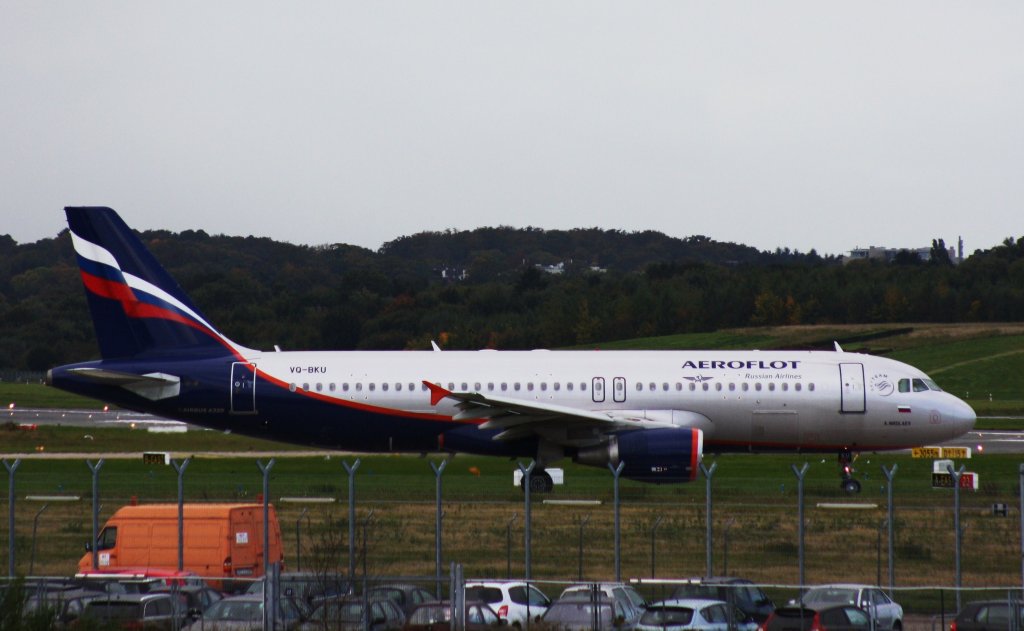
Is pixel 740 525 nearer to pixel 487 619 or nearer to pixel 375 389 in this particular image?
pixel 487 619

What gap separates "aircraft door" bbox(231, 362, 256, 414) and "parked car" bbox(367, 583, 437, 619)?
17.1 meters

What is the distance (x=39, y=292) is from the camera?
156000 millimetres

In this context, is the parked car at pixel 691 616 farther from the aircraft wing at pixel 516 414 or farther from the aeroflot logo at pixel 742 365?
the aeroflot logo at pixel 742 365

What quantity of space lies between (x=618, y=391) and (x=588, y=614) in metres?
17.0

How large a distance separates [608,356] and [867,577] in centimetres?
1506

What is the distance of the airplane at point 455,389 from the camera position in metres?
34.9

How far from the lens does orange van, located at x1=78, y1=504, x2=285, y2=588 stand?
73.6 ft

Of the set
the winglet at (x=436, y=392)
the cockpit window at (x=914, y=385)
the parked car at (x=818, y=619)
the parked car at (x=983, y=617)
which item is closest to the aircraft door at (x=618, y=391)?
the winglet at (x=436, y=392)

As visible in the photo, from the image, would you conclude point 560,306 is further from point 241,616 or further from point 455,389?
point 241,616

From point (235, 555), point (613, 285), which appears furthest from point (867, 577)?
point (613, 285)

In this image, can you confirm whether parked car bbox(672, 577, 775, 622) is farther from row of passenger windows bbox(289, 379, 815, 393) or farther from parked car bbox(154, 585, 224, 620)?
row of passenger windows bbox(289, 379, 815, 393)

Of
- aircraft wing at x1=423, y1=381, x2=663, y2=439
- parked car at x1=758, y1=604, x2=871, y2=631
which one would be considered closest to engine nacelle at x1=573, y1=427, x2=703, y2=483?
aircraft wing at x1=423, y1=381, x2=663, y2=439

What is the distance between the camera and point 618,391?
115 feet

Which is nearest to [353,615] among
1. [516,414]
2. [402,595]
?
[402,595]
